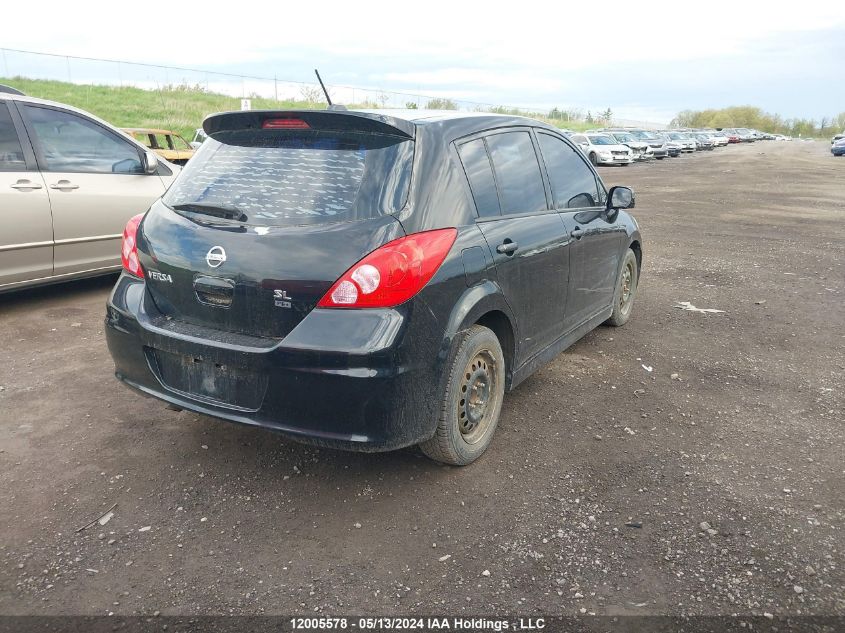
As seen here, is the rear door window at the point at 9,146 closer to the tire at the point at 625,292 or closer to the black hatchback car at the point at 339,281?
the black hatchback car at the point at 339,281

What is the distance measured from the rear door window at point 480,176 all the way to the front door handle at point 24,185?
13.7 feet

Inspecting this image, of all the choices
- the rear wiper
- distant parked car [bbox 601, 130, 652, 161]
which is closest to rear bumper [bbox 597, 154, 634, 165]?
distant parked car [bbox 601, 130, 652, 161]

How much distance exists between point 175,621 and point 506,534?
1.36m

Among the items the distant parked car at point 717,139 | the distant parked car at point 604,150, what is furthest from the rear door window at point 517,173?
the distant parked car at point 717,139

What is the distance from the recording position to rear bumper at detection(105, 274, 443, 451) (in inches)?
111

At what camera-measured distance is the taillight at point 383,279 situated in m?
2.84

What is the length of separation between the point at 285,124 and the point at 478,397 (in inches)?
65.4

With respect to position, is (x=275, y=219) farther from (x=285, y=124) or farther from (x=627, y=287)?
(x=627, y=287)

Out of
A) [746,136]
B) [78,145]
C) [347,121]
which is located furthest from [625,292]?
[746,136]

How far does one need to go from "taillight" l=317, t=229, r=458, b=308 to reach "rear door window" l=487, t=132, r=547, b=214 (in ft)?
2.98

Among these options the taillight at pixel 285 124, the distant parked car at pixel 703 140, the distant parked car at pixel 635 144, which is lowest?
the taillight at pixel 285 124

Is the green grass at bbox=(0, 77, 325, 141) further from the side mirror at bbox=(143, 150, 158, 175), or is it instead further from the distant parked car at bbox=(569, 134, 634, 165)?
the side mirror at bbox=(143, 150, 158, 175)

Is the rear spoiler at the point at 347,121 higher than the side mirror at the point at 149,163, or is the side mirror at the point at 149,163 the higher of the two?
the rear spoiler at the point at 347,121

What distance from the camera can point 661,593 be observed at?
8.57 feet
